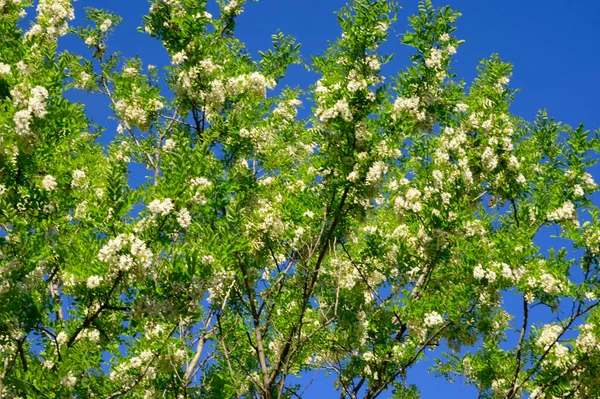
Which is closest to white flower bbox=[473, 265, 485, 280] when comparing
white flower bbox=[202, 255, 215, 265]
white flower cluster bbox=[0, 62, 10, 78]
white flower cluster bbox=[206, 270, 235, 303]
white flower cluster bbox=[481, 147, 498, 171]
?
white flower cluster bbox=[481, 147, 498, 171]

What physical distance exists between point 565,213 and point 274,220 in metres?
5.11

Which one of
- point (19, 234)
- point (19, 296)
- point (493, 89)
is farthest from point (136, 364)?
point (493, 89)

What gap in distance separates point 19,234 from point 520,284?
7.68m

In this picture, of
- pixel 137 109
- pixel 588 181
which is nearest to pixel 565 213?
pixel 588 181

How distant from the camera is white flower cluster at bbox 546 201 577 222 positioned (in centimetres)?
→ 1026

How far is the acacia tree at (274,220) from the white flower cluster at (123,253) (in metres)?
0.02

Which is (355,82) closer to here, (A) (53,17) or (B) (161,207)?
(B) (161,207)

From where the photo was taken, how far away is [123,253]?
6.16 meters

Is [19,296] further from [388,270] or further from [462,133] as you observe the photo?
[462,133]

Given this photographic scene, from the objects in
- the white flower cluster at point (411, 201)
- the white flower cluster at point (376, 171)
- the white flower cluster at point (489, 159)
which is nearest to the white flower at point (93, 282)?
the white flower cluster at point (376, 171)

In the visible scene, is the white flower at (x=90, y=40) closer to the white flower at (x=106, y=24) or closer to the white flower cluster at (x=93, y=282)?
the white flower at (x=106, y=24)

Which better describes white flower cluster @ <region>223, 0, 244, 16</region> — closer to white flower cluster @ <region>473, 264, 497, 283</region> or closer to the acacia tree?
the acacia tree

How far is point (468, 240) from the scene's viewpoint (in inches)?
390

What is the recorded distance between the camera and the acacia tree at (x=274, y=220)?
6695 millimetres
